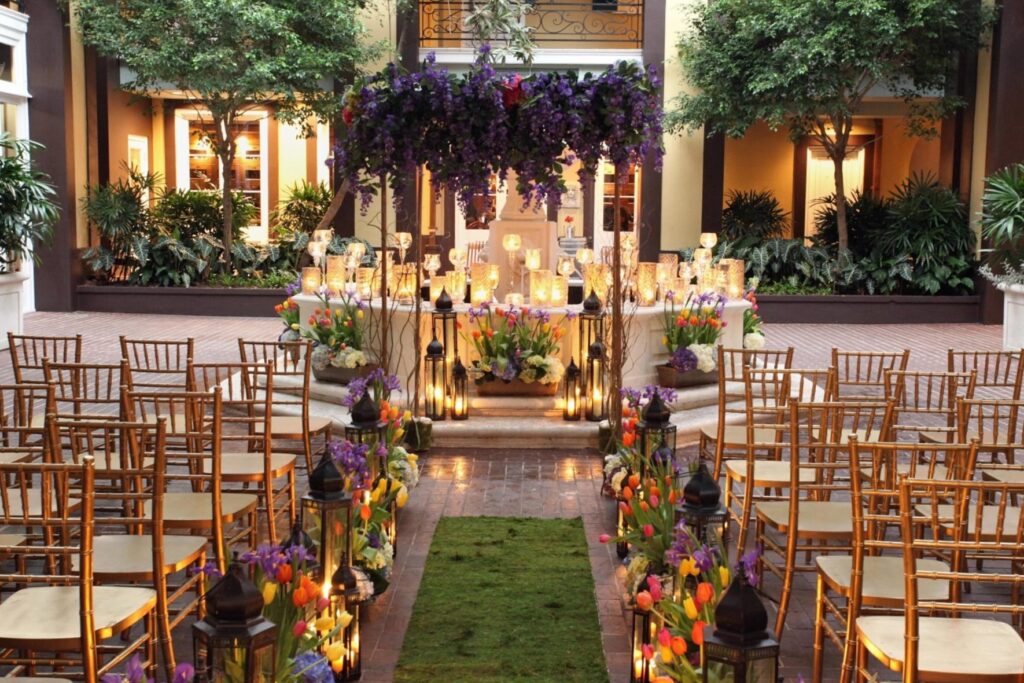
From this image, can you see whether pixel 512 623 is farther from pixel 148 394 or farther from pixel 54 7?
pixel 54 7

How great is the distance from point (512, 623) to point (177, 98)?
17142 millimetres

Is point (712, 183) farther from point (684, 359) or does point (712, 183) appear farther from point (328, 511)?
point (328, 511)

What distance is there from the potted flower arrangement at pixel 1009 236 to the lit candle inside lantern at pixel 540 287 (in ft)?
18.4

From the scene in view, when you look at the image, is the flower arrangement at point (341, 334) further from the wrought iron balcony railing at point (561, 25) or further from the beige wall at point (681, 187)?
the wrought iron balcony railing at point (561, 25)

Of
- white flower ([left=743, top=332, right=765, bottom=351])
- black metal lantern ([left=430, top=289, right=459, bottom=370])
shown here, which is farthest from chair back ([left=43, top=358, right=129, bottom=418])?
white flower ([left=743, top=332, right=765, bottom=351])

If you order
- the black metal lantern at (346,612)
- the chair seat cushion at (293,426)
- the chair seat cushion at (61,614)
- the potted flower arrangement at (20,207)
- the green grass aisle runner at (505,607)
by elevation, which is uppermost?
the potted flower arrangement at (20,207)

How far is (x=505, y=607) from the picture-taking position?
4.98 metres

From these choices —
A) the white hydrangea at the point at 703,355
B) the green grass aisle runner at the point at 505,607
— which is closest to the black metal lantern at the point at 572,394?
the white hydrangea at the point at 703,355

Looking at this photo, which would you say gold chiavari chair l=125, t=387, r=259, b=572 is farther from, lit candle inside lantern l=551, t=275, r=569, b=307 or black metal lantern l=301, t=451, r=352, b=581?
lit candle inside lantern l=551, t=275, r=569, b=307

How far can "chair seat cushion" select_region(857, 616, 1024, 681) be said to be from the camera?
3156 millimetres

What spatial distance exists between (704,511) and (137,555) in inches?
72.6

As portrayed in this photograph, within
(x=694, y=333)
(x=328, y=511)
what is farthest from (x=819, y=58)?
(x=328, y=511)

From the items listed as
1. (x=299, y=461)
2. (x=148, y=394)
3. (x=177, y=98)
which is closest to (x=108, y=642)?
(x=148, y=394)

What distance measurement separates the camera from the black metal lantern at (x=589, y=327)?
8.57 meters
